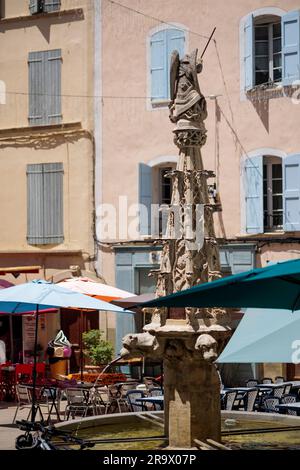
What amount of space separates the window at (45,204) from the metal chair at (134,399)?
1054 cm

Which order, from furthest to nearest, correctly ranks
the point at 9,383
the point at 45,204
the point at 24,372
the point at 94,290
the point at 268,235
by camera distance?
the point at 45,204 → the point at 268,235 → the point at 9,383 → the point at 24,372 → the point at 94,290

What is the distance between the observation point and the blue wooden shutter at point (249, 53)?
2355 centimetres

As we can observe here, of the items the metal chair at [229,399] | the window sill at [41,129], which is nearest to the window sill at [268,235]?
the window sill at [41,129]

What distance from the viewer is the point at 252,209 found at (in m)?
23.6

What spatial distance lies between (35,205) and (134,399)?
11.6 metres

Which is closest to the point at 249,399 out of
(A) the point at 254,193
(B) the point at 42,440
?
(B) the point at 42,440

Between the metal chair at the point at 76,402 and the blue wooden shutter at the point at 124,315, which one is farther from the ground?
the blue wooden shutter at the point at 124,315

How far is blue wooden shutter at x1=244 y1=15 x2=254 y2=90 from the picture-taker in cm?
2355

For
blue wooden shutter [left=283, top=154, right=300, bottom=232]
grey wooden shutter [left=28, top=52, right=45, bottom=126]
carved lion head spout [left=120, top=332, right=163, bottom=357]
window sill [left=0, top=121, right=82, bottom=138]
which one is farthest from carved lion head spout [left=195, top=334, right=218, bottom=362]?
grey wooden shutter [left=28, top=52, right=45, bottom=126]

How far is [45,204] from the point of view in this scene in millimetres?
26219

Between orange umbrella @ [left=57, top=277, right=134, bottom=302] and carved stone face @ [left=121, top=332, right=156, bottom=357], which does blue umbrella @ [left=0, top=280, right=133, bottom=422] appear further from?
orange umbrella @ [left=57, top=277, right=134, bottom=302]

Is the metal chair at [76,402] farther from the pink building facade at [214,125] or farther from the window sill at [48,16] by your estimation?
the window sill at [48,16]

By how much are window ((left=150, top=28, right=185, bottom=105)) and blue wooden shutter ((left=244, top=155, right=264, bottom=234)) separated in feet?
9.06

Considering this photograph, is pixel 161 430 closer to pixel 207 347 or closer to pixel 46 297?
pixel 207 347
